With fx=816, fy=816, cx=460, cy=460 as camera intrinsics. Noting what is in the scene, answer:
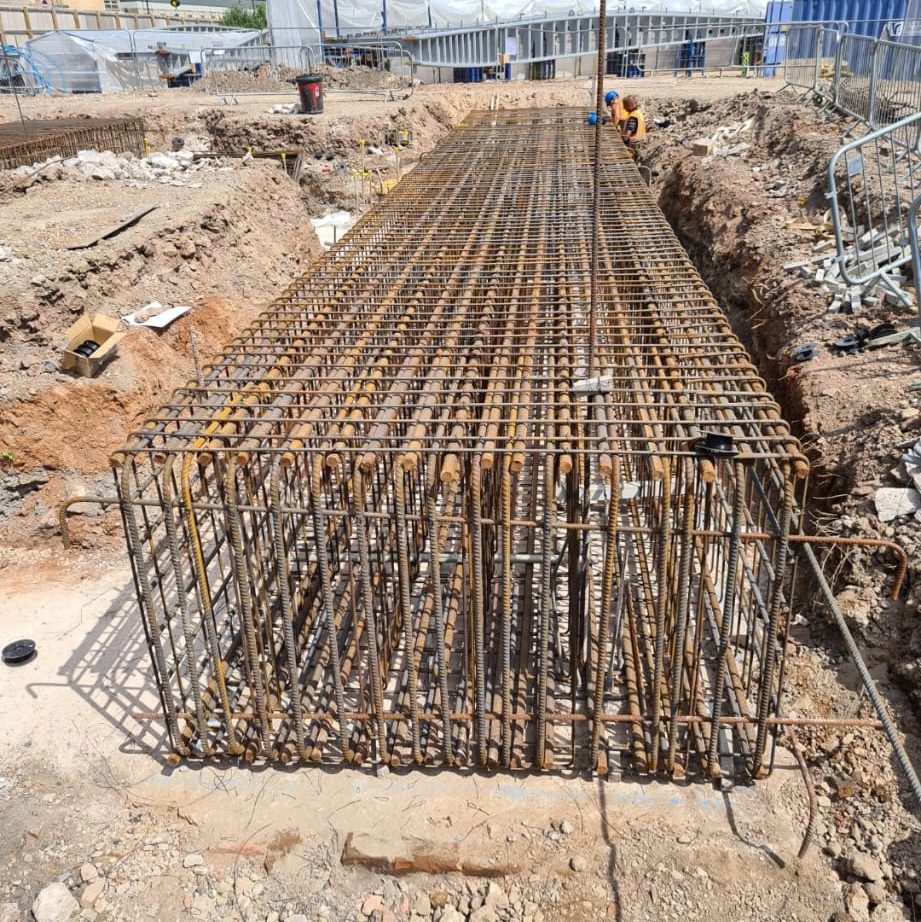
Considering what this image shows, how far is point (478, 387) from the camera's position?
17.3ft

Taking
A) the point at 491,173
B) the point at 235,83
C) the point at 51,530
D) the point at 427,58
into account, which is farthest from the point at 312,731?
the point at 427,58

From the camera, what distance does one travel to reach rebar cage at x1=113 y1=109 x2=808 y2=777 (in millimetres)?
4145

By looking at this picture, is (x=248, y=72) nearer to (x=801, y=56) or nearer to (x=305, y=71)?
(x=305, y=71)

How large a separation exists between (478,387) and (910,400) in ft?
12.1

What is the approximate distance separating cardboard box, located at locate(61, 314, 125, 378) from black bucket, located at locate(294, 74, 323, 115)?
12973 mm

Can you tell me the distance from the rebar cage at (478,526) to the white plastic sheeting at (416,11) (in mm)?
→ 34930

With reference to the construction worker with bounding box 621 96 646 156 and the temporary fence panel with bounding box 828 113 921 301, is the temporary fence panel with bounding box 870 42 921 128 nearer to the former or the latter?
the temporary fence panel with bounding box 828 113 921 301

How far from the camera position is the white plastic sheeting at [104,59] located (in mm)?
31766

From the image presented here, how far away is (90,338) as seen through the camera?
27.3 ft

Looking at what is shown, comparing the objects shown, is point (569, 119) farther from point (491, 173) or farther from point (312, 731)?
point (312, 731)

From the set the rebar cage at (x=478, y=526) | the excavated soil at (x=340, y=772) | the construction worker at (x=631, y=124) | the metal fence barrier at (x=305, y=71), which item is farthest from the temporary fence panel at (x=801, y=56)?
the rebar cage at (x=478, y=526)

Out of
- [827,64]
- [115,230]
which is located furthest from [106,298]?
[827,64]

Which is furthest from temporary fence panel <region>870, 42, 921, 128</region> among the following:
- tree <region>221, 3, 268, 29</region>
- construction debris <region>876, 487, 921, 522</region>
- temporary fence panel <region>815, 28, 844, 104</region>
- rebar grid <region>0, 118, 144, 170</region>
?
tree <region>221, 3, 268, 29</region>

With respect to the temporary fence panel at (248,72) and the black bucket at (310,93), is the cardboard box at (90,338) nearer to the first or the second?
the black bucket at (310,93)
